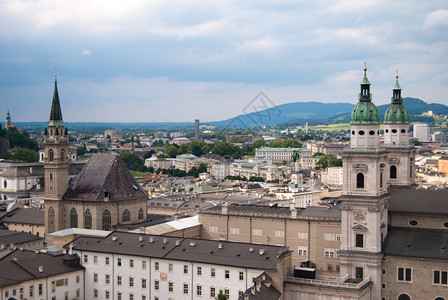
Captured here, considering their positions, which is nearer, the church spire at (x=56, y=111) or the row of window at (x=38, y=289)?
the row of window at (x=38, y=289)

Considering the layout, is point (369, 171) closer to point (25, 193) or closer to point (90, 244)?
point (90, 244)

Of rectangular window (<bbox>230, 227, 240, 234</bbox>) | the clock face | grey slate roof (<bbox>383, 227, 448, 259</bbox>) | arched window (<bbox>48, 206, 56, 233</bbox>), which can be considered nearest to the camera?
grey slate roof (<bbox>383, 227, 448, 259</bbox>)

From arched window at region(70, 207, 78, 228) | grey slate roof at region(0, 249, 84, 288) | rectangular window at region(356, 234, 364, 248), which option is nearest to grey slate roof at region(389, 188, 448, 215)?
rectangular window at region(356, 234, 364, 248)

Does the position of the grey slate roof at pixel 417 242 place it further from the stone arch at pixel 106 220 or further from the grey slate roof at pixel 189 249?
the stone arch at pixel 106 220

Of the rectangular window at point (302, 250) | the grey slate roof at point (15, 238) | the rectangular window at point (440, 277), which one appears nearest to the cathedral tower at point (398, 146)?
the rectangular window at point (302, 250)

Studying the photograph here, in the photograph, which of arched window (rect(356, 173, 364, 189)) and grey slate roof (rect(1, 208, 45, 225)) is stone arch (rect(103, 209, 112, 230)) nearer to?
grey slate roof (rect(1, 208, 45, 225))

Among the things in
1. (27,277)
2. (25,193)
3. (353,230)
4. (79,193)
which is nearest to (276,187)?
(25,193)

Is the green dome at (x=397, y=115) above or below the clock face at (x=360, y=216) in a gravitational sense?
above
